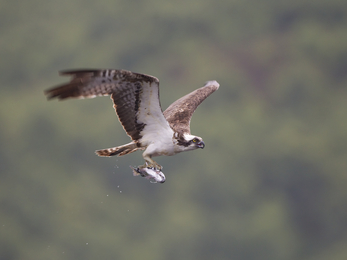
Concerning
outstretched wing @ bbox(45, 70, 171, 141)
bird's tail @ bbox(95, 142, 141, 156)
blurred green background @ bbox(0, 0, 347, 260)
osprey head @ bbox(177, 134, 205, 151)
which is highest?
outstretched wing @ bbox(45, 70, 171, 141)

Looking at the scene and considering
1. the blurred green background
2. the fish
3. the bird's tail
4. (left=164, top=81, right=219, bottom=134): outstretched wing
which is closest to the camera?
the fish

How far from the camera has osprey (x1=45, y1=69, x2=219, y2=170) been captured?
9156mm

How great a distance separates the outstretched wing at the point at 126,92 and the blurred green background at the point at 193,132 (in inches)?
1724

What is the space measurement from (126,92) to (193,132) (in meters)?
65.2

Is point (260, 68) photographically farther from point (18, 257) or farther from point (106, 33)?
point (18, 257)

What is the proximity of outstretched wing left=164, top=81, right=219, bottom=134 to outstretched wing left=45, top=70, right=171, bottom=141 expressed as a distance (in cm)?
73

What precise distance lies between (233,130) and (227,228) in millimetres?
16832

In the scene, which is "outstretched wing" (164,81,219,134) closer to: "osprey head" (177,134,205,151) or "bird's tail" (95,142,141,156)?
"osprey head" (177,134,205,151)

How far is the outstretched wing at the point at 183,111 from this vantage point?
456 inches

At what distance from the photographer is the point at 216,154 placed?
7144 centimetres

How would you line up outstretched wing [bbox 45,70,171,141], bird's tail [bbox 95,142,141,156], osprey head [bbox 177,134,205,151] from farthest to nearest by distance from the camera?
bird's tail [bbox 95,142,141,156]
osprey head [bbox 177,134,205,151]
outstretched wing [bbox 45,70,171,141]

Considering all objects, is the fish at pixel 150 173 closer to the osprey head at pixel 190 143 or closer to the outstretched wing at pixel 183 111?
the osprey head at pixel 190 143

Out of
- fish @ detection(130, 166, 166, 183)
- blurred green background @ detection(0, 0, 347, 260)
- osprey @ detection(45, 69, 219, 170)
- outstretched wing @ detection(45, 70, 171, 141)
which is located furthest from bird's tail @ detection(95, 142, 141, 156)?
blurred green background @ detection(0, 0, 347, 260)

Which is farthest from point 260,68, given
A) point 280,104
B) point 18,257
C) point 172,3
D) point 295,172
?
point 18,257
